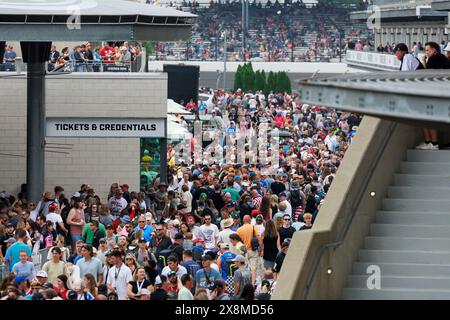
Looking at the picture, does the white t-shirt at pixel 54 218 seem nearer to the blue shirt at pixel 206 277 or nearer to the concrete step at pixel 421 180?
the blue shirt at pixel 206 277

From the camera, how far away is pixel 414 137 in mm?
16688

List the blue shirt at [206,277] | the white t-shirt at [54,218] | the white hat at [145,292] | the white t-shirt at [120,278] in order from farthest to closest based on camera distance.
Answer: the white t-shirt at [54,218]
the white t-shirt at [120,278]
the blue shirt at [206,277]
the white hat at [145,292]

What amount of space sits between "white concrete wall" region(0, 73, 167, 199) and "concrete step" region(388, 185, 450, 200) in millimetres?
18966

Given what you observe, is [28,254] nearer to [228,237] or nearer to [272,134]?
[228,237]

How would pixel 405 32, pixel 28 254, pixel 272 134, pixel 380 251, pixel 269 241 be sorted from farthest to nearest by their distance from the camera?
pixel 405 32, pixel 272 134, pixel 269 241, pixel 28 254, pixel 380 251

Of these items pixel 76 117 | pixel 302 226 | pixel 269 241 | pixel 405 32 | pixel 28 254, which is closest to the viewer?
pixel 28 254

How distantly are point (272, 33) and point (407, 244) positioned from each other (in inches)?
4436

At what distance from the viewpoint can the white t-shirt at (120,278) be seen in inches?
734

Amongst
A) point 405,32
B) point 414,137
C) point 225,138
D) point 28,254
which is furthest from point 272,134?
point 405,32

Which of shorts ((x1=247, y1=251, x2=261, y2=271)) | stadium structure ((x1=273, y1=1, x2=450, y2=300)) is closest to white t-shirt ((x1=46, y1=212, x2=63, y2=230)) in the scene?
shorts ((x1=247, y1=251, x2=261, y2=271))

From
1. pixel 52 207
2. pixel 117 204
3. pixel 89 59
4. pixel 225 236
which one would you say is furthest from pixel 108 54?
pixel 225 236

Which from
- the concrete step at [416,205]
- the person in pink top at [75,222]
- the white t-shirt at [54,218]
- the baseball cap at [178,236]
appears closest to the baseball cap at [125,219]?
the person in pink top at [75,222]

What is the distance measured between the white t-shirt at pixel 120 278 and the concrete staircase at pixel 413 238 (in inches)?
155

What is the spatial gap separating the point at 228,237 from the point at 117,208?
21.7 ft
